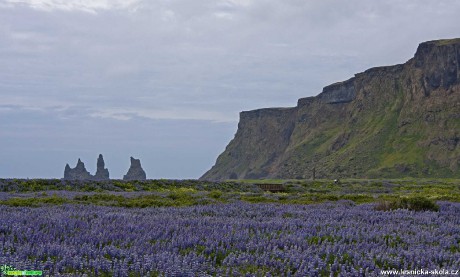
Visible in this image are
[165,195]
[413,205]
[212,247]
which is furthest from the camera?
[165,195]

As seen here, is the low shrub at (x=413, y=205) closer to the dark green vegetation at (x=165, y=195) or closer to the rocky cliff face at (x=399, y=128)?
the dark green vegetation at (x=165, y=195)

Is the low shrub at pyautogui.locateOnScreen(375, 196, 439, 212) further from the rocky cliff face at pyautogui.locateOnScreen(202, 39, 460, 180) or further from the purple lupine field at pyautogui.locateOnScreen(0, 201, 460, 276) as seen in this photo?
the rocky cliff face at pyautogui.locateOnScreen(202, 39, 460, 180)

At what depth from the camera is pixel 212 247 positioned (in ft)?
26.6

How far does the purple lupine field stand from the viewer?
650 centimetres

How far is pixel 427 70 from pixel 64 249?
18133 centimetres

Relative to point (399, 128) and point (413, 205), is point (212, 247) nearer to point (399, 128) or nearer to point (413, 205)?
A: point (413, 205)

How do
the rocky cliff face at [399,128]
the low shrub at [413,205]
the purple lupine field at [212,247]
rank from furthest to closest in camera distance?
the rocky cliff face at [399,128] < the low shrub at [413,205] < the purple lupine field at [212,247]

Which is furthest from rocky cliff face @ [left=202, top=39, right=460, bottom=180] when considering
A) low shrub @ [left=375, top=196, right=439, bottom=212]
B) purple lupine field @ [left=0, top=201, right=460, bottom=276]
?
purple lupine field @ [left=0, top=201, right=460, bottom=276]

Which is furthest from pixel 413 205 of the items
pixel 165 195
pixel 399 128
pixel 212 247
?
pixel 399 128

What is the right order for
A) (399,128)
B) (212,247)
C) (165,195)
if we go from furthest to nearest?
(399,128), (165,195), (212,247)

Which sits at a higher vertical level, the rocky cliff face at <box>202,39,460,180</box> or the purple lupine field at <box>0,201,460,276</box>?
the rocky cliff face at <box>202,39,460,180</box>

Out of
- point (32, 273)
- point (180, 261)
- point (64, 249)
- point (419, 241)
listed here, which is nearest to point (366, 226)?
point (419, 241)

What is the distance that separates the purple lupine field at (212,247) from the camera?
6496 millimetres

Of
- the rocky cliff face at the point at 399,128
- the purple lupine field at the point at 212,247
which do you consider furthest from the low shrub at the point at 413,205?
the rocky cliff face at the point at 399,128
